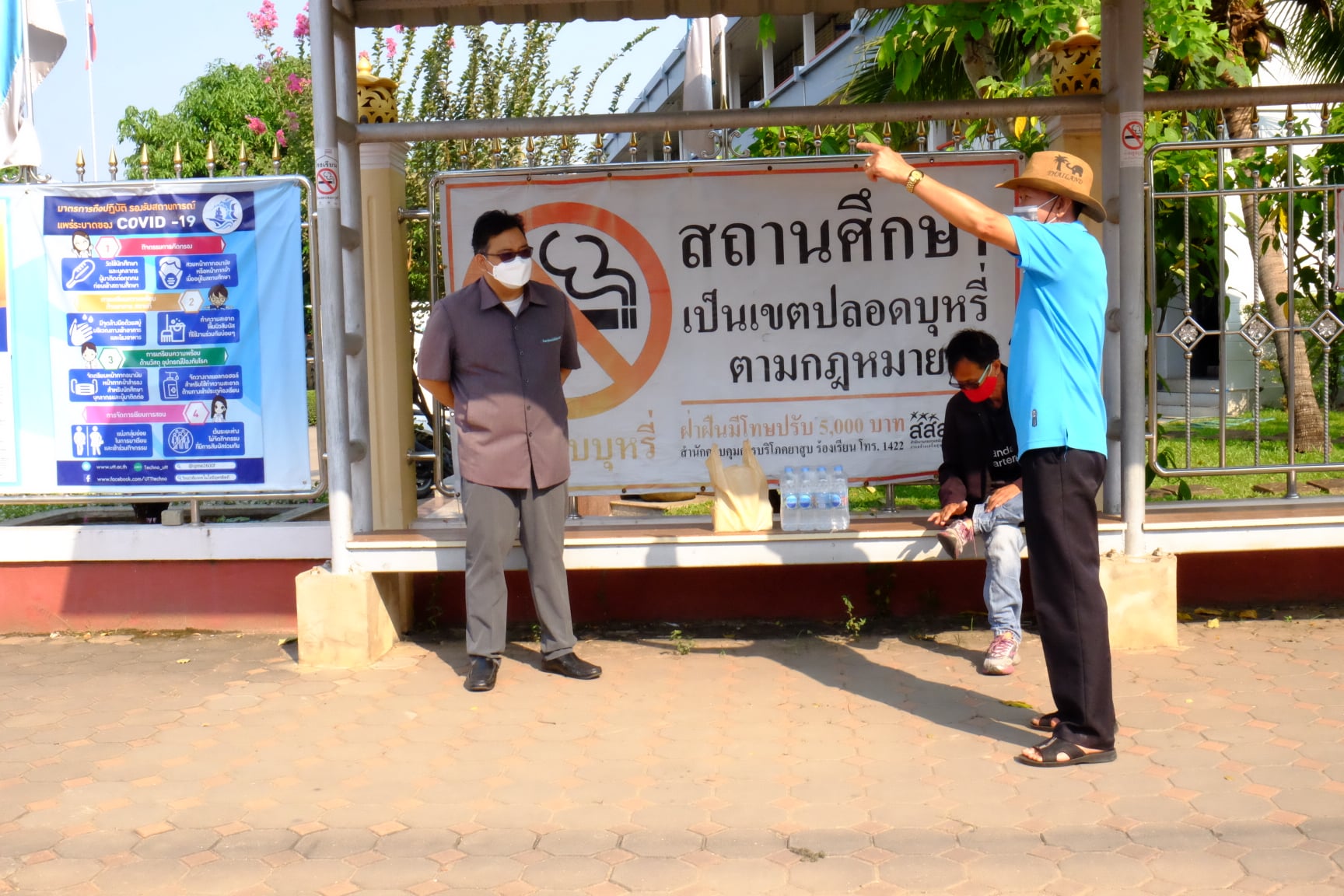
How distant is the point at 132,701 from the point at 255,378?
64.1 inches

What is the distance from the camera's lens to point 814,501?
5773 millimetres

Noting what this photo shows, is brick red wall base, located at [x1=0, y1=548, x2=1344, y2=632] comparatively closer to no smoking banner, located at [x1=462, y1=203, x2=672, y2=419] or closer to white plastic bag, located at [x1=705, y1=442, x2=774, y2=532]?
white plastic bag, located at [x1=705, y1=442, x2=774, y2=532]

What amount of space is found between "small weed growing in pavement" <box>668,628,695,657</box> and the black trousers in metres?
2.00

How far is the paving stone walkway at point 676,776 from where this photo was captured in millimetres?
3420

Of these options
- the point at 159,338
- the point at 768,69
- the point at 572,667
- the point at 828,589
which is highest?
the point at 768,69

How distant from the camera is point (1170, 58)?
9.79 meters

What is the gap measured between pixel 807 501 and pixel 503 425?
1.50m

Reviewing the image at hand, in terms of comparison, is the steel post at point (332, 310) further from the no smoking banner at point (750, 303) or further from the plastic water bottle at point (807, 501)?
the plastic water bottle at point (807, 501)

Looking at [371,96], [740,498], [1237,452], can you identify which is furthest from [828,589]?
[1237,452]

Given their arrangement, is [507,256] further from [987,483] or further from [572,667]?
[987,483]

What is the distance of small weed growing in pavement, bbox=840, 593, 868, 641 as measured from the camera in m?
5.94

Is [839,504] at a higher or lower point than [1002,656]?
higher

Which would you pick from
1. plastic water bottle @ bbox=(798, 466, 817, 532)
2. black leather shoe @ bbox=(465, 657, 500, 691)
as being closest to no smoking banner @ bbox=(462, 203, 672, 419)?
plastic water bottle @ bbox=(798, 466, 817, 532)

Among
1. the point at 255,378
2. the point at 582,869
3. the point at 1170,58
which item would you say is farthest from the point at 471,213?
the point at 1170,58
